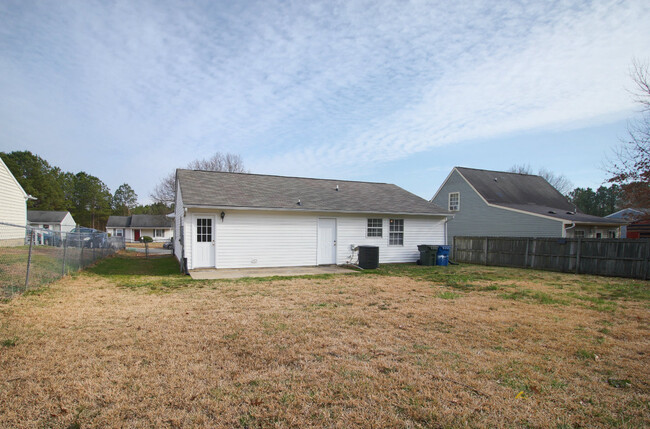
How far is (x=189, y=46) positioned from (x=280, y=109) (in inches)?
225

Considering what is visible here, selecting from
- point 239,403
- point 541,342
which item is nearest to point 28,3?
point 239,403

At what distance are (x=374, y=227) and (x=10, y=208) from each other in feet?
69.0

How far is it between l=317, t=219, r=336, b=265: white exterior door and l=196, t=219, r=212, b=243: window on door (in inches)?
180

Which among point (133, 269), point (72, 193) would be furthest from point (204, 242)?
point (72, 193)

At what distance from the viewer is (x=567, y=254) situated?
48.1 feet

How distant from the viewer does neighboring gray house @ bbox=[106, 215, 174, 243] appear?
170 feet

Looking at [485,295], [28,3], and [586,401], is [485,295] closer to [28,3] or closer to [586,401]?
[586,401]

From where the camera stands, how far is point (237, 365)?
13.1ft

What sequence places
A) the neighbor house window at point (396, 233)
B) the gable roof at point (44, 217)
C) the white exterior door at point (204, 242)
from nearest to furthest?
the white exterior door at point (204, 242)
the neighbor house window at point (396, 233)
the gable roof at point (44, 217)

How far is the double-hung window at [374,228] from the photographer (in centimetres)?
1601

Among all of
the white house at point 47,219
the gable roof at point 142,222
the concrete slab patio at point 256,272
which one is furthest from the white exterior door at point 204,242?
the gable roof at point 142,222

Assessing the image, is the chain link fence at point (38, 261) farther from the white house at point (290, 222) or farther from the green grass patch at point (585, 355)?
the green grass patch at point (585, 355)

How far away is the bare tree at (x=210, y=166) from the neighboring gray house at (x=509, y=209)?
22.5 m

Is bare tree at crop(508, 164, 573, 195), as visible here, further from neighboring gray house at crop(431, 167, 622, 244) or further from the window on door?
the window on door
